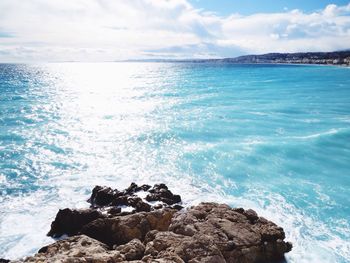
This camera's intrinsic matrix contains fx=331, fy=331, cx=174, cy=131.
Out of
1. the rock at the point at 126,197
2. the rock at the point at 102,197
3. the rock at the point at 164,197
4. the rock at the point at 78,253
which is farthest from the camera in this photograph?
the rock at the point at 102,197

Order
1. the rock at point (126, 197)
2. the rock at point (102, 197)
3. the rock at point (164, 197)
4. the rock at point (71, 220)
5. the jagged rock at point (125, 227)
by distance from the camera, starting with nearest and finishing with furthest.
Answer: the jagged rock at point (125, 227)
the rock at point (71, 220)
the rock at point (126, 197)
the rock at point (164, 197)
the rock at point (102, 197)

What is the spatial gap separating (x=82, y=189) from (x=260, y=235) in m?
11.4

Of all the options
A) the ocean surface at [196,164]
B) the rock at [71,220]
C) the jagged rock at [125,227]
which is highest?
the jagged rock at [125,227]

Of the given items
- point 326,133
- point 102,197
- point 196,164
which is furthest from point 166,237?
point 326,133

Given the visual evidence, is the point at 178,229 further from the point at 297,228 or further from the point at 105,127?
the point at 105,127

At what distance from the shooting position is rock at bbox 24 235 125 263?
823cm

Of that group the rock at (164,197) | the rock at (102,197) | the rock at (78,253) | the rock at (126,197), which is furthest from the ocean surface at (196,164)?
the rock at (78,253)

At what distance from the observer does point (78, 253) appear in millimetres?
8688

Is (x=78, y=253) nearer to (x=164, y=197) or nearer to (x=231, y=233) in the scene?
(x=231, y=233)

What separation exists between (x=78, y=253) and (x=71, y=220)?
5.68 meters

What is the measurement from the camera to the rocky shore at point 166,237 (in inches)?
357

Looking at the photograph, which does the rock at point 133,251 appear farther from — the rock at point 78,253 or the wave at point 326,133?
the wave at point 326,133

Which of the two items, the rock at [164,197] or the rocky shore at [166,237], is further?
the rock at [164,197]

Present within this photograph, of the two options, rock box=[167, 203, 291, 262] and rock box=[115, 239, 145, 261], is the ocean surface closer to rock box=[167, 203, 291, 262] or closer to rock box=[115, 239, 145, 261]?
rock box=[167, 203, 291, 262]
